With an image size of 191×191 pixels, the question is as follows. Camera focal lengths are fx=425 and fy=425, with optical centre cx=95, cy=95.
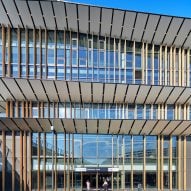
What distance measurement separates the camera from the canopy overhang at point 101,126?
36.2 metres

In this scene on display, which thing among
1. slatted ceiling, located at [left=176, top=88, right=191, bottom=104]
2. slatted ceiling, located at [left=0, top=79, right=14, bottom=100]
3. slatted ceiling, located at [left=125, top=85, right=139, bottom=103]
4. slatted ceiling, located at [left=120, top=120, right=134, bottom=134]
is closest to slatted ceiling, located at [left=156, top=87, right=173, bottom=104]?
slatted ceiling, located at [left=176, top=88, right=191, bottom=104]

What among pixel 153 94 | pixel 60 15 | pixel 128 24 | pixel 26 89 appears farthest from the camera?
pixel 153 94

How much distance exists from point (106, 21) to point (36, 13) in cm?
600

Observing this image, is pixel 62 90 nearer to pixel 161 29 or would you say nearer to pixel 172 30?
pixel 161 29

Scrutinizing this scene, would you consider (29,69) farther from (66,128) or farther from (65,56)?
(66,128)

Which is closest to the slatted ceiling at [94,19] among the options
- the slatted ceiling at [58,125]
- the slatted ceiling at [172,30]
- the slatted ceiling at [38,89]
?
the slatted ceiling at [172,30]

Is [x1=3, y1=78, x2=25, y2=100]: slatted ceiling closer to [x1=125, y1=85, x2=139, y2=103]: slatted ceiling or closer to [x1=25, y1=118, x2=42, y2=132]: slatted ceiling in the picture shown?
[x1=25, y1=118, x2=42, y2=132]: slatted ceiling

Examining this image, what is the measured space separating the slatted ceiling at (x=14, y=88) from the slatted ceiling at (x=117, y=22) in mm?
9857

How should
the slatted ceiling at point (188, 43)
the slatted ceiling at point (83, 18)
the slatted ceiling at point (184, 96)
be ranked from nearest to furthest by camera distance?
1. the slatted ceiling at point (83, 18)
2. the slatted ceiling at point (184, 96)
3. the slatted ceiling at point (188, 43)

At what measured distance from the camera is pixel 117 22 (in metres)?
36.8

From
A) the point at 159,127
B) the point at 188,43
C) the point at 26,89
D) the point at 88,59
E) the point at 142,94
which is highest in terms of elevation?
the point at 188,43

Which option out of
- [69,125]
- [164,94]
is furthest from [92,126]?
[164,94]

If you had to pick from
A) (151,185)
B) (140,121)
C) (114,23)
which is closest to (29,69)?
(114,23)

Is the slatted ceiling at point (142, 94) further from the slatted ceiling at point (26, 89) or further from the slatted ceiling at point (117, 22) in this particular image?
the slatted ceiling at point (26, 89)
